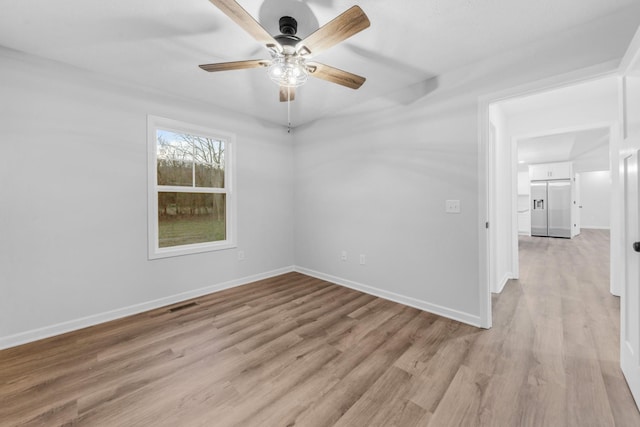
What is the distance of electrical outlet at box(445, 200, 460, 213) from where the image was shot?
242cm

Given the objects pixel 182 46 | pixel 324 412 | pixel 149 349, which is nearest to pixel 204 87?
pixel 182 46

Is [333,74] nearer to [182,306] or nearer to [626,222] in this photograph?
[626,222]

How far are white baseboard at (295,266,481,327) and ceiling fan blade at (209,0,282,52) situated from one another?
8.84 feet

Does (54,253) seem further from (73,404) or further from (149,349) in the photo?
(73,404)

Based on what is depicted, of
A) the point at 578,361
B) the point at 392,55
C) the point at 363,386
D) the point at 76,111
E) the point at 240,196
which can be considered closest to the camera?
the point at 363,386

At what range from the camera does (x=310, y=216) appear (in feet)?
13.0

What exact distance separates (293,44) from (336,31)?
1.49 ft

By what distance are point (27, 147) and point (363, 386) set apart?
3.30 m

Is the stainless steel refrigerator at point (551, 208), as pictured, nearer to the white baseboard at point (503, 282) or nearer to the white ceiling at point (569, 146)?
the white ceiling at point (569, 146)

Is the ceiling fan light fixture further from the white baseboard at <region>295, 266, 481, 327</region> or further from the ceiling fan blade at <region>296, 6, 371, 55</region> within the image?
the white baseboard at <region>295, 266, 481, 327</region>

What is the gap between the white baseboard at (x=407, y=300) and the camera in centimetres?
238

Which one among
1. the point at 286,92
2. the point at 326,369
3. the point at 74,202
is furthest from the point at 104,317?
the point at 286,92

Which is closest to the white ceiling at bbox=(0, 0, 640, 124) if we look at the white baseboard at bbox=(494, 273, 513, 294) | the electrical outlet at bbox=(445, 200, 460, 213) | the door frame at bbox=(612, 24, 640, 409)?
the door frame at bbox=(612, 24, 640, 409)

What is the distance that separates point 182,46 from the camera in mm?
2023
